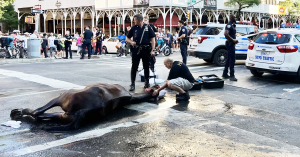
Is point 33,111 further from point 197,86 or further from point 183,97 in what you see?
point 197,86

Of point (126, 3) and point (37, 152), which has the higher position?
point (126, 3)

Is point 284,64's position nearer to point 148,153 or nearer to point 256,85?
point 256,85

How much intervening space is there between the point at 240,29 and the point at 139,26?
8.09 metres

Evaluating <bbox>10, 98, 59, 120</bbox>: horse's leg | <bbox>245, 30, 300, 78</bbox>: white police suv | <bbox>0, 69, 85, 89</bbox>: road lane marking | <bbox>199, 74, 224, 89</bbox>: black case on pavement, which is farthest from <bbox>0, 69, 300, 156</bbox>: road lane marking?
<bbox>245, 30, 300, 78</bbox>: white police suv

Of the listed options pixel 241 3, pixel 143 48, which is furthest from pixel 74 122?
pixel 241 3

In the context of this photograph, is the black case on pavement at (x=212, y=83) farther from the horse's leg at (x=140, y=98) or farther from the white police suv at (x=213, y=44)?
the white police suv at (x=213, y=44)

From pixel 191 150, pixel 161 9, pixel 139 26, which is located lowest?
pixel 191 150

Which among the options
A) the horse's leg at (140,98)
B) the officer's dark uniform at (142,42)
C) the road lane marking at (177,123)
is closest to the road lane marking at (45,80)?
the officer's dark uniform at (142,42)

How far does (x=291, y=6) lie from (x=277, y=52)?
4416 centimetres

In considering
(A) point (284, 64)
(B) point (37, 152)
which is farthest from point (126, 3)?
(B) point (37, 152)

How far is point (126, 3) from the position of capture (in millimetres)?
38281

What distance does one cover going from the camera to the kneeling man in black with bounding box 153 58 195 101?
7383 millimetres

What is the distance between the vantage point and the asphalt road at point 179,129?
4477mm

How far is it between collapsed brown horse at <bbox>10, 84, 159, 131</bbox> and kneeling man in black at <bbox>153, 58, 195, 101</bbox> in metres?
1.63
